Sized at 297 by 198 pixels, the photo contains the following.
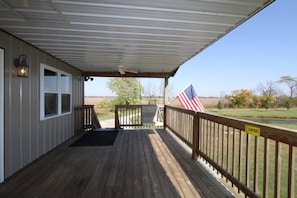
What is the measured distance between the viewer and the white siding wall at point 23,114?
2.93m

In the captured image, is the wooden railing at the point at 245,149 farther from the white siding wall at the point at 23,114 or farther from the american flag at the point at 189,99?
the white siding wall at the point at 23,114

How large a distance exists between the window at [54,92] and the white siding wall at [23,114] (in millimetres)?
150

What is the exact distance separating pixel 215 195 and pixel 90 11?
267 centimetres

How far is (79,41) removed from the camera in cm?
337

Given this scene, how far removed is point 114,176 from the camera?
117 inches

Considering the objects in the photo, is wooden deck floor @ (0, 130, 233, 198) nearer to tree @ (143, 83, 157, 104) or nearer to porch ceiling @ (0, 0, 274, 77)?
porch ceiling @ (0, 0, 274, 77)

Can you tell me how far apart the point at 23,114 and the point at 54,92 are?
151cm

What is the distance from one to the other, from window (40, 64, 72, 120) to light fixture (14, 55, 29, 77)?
0.73 m

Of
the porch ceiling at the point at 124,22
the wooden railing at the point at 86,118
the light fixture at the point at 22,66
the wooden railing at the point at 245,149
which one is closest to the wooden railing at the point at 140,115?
the wooden railing at the point at 86,118

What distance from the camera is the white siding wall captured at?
2.93m

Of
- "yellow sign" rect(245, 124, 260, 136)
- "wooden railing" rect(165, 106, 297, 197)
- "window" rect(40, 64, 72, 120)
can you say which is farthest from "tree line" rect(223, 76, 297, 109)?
"window" rect(40, 64, 72, 120)

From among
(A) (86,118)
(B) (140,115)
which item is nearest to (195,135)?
(B) (140,115)

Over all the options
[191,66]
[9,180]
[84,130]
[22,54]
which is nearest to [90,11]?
[22,54]

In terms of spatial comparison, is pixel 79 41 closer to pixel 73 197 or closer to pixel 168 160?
pixel 73 197
